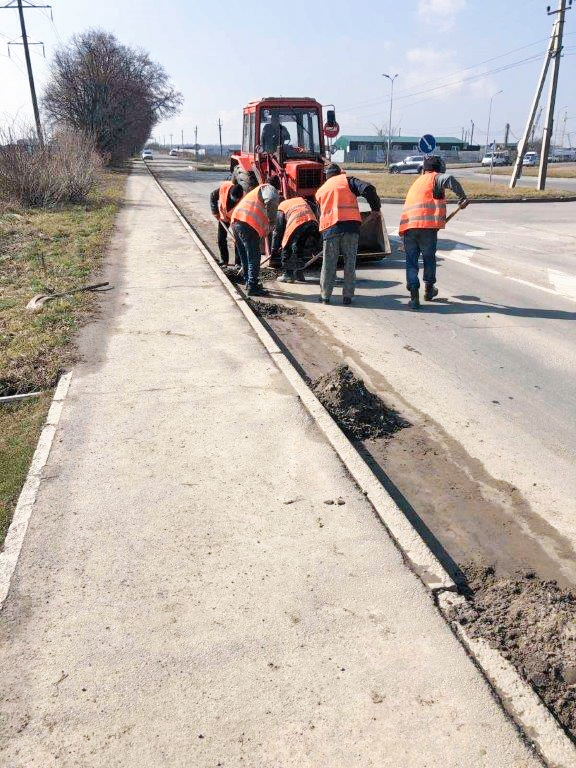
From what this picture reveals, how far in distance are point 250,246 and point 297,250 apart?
54.6 inches

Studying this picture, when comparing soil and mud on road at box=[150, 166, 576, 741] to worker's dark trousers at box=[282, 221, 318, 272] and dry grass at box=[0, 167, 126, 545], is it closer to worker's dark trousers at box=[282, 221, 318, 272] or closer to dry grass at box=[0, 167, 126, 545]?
dry grass at box=[0, 167, 126, 545]

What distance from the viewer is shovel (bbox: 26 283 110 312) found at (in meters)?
8.38

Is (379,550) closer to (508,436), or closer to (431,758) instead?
(431,758)

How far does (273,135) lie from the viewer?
12.1 metres

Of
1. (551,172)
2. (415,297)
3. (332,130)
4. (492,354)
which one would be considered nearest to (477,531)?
(492,354)

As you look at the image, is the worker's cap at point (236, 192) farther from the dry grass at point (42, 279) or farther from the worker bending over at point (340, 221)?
the dry grass at point (42, 279)

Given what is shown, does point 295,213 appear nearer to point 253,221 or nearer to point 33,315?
point 253,221

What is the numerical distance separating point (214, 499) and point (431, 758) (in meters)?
1.96

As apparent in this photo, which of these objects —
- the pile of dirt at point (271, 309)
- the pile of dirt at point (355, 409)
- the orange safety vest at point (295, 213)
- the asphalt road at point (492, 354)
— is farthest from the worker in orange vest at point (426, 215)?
the pile of dirt at point (355, 409)

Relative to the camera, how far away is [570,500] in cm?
391

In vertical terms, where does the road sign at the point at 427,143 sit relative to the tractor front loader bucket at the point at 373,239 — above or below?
above

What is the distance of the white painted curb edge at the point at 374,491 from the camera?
10.2ft

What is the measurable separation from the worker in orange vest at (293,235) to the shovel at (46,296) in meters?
2.70

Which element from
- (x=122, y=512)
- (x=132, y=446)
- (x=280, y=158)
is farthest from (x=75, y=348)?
(x=280, y=158)
